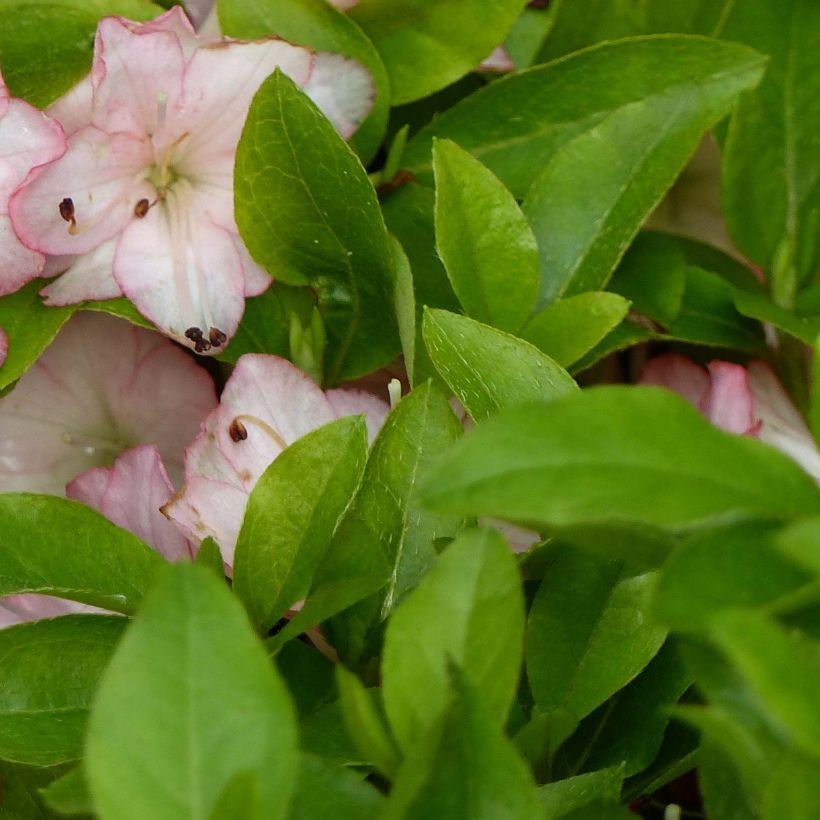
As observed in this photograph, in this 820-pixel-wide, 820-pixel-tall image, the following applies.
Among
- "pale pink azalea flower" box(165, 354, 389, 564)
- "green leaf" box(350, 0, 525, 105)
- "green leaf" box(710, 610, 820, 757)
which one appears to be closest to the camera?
"green leaf" box(710, 610, 820, 757)

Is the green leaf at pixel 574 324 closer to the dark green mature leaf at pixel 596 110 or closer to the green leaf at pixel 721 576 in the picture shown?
the dark green mature leaf at pixel 596 110

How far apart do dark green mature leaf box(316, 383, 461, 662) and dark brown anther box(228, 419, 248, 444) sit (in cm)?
8

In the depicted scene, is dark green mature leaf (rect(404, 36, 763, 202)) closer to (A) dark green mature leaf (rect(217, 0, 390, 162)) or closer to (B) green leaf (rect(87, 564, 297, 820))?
(A) dark green mature leaf (rect(217, 0, 390, 162))

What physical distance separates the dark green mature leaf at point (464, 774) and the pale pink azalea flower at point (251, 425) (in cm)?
20

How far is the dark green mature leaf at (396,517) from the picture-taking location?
45 cm

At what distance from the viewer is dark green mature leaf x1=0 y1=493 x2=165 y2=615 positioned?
0.47 m

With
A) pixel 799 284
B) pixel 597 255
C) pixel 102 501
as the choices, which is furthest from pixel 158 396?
pixel 799 284

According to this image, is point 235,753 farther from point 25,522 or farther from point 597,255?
point 597,255

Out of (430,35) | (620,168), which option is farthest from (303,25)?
(620,168)

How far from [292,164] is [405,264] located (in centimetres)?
7

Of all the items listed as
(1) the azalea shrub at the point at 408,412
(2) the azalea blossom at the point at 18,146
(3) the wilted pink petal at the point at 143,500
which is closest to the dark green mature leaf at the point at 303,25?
(1) the azalea shrub at the point at 408,412

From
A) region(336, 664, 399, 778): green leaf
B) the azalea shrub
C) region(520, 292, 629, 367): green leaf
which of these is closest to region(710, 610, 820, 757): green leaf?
the azalea shrub

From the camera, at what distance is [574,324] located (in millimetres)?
540

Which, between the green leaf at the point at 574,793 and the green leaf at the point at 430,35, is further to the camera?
the green leaf at the point at 430,35
